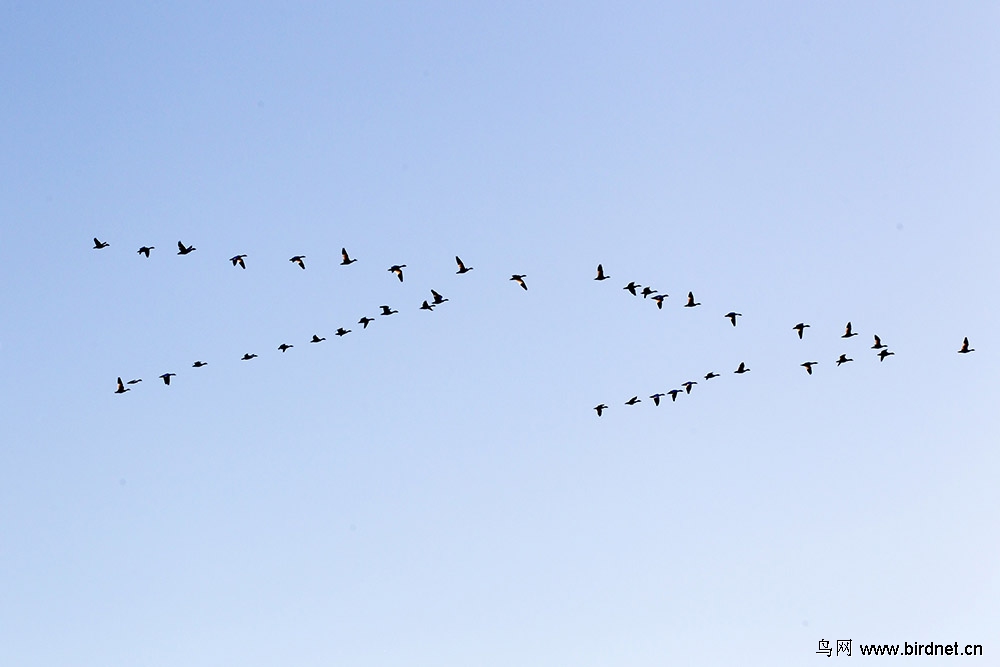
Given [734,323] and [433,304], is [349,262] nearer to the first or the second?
[433,304]

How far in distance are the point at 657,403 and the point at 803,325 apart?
436 inches

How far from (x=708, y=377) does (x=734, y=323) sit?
175 inches

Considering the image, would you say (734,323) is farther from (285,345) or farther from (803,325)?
(285,345)

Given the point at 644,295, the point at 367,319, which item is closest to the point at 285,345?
the point at 367,319

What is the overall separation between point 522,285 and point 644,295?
8.21 metres

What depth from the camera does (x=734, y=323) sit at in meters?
134

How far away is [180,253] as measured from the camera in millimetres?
125312

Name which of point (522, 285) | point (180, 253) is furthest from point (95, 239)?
point (522, 285)

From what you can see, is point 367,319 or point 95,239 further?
point 367,319

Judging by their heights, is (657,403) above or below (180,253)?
below

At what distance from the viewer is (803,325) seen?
128875mm

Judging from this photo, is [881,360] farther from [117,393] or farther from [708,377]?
[117,393]

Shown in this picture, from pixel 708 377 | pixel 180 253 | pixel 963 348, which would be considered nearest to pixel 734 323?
pixel 708 377

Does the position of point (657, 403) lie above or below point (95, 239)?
below
